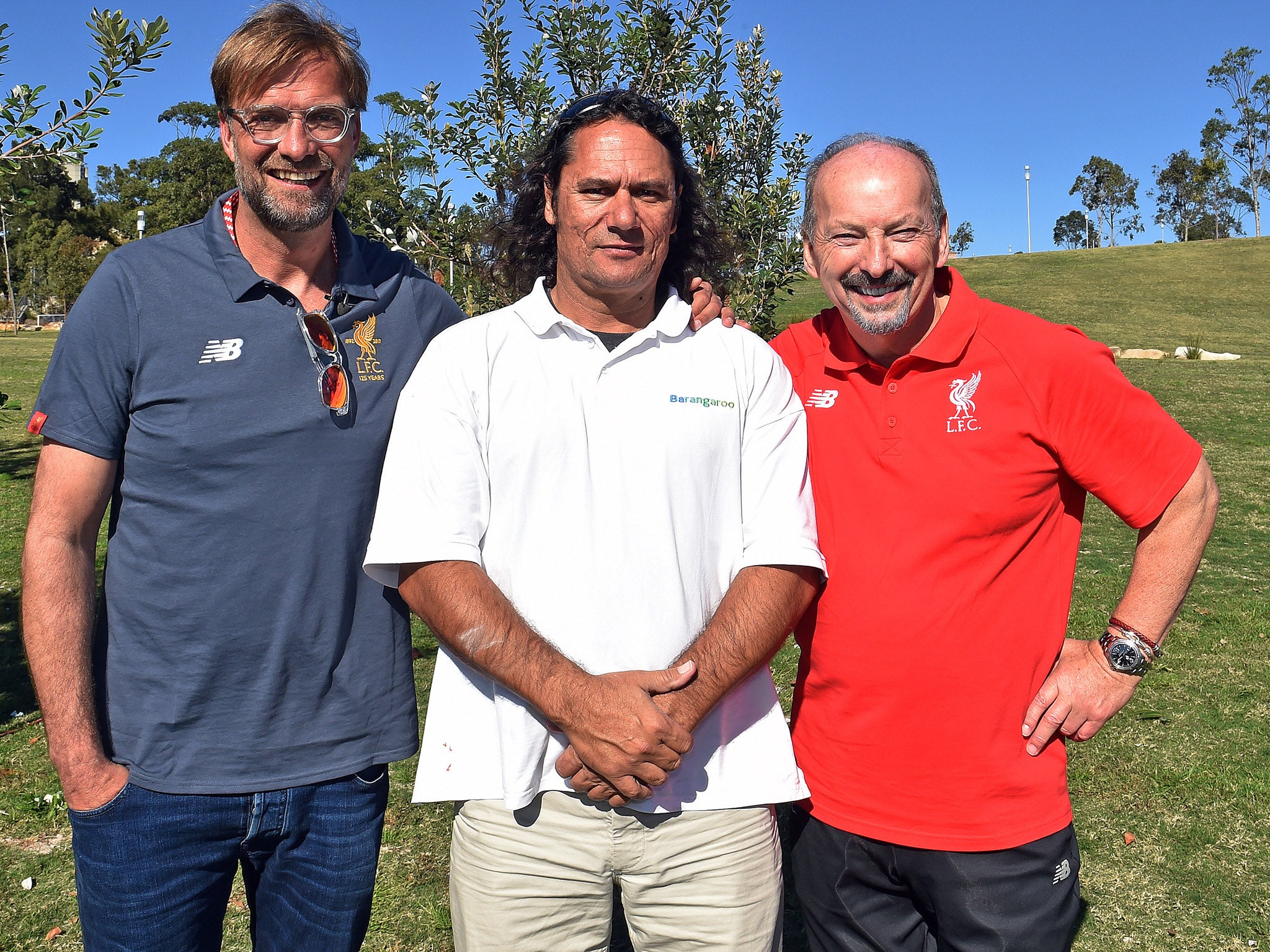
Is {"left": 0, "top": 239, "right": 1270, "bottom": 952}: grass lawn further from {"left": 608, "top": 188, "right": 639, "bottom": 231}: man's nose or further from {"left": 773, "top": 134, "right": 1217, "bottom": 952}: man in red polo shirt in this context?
{"left": 608, "top": 188, "right": 639, "bottom": 231}: man's nose

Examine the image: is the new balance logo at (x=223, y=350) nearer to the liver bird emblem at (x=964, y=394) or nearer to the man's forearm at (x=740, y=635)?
the man's forearm at (x=740, y=635)

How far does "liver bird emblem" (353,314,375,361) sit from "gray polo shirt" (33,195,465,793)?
0.27ft

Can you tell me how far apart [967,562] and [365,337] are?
6.04ft

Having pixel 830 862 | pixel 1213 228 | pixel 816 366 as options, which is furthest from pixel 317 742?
pixel 1213 228

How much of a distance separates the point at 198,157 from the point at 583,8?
154 feet

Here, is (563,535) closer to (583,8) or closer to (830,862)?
(830,862)

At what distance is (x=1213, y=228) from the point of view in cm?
7931

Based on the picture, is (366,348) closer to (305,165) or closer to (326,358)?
(326,358)

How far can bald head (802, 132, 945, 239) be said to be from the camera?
9.25ft

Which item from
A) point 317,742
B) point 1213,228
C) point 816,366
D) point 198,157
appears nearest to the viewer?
point 317,742

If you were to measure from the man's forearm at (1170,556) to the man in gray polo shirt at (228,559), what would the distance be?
7.17 feet

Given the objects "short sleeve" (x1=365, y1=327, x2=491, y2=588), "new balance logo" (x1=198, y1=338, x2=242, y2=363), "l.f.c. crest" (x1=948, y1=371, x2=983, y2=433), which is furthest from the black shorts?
"new balance logo" (x1=198, y1=338, x2=242, y2=363)

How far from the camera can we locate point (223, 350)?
8.32 ft

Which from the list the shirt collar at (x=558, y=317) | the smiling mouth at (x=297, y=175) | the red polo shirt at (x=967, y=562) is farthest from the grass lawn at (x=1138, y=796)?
the smiling mouth at (x=297, y=175)
